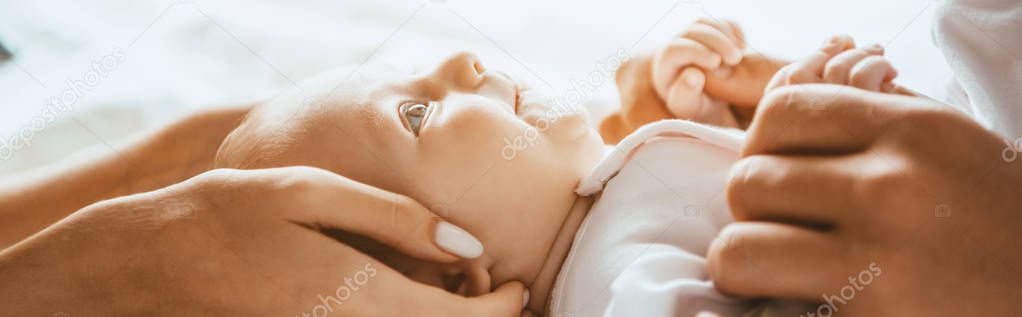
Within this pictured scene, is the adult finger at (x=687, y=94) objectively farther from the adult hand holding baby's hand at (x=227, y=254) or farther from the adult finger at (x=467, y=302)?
the adult hand holding baby's hand at (x=227, y=254)

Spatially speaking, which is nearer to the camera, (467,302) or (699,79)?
(467,302)

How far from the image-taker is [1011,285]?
1.95 ft

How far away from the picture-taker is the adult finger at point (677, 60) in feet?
3.81

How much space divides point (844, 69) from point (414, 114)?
524mm

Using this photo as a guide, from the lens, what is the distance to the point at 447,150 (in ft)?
2.90

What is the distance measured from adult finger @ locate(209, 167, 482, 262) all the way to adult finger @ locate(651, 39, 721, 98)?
586 mm

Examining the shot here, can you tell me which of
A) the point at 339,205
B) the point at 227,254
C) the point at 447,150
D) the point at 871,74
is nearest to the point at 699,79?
the point at 871,74

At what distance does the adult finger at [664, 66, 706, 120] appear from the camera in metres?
1.18

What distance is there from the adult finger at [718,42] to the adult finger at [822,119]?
461mm

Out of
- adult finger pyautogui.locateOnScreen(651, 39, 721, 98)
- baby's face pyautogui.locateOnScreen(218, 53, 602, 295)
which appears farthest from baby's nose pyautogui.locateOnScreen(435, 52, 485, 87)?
adult finger pyautogui.locateOnScreen(651, 39, 721, 98)

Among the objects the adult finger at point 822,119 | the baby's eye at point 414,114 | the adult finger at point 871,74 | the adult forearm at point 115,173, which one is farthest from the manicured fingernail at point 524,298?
the adult forearm at point 115,173

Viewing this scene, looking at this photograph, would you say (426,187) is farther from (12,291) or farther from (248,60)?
(248,60)

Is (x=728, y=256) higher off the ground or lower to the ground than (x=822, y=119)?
lower

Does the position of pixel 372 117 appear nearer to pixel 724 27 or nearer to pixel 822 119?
pixel 822 119
